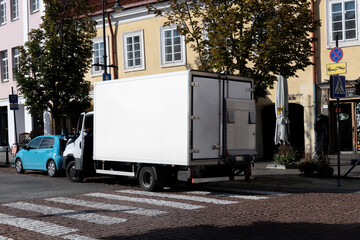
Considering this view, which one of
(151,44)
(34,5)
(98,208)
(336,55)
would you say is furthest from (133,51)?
(98,208)

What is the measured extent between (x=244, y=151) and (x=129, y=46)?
15911 mm

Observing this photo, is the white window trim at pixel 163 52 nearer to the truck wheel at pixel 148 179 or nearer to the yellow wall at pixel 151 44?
the yellow wall at pixel 151 44

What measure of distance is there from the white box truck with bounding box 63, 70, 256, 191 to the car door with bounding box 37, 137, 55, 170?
423 cm

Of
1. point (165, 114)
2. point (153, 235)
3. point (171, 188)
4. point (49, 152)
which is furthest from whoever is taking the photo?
point (49, 152)

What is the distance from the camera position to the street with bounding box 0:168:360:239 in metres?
7.74

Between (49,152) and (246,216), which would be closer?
(246,216)

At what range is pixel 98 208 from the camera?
1032cm

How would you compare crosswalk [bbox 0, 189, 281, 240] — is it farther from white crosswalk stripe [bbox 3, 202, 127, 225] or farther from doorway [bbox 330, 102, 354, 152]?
doorway [bbox 330, 102, 354, 152]

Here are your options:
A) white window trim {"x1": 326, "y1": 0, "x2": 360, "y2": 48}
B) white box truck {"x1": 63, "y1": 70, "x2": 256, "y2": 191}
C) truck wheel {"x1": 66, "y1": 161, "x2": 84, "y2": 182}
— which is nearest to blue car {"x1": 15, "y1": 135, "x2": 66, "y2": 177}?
truck wheel {"x1": 66, "y1": 161, "x2": 84, "y2": 182}

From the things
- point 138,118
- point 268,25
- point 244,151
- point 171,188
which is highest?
point 268,25

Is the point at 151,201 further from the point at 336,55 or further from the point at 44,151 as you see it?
the point at 44,151

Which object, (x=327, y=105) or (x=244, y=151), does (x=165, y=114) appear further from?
(x=327, y=105)

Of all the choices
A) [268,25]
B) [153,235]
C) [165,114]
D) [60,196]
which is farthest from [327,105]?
[153,235]

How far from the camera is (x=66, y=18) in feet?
72.8
